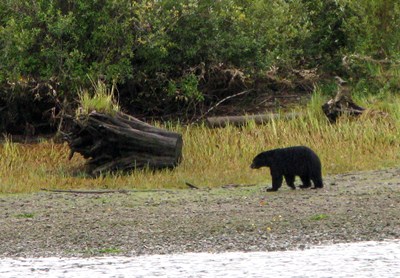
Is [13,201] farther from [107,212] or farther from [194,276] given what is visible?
[194,276]

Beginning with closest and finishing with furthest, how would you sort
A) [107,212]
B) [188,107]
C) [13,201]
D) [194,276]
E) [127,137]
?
[194,276] → [107,212] → [13,201] → [127,137] → [188,107]

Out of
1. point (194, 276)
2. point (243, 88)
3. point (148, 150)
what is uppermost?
point (243, 88)

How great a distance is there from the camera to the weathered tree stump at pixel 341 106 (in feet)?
66.8

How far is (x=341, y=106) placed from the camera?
67.2ft

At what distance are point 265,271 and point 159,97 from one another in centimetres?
1202

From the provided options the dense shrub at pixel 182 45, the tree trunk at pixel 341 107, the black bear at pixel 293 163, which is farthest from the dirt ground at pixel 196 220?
the dense shrub at pixel 182 45

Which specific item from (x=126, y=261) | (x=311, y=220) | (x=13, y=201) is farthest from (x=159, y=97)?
(x=126, y=261)

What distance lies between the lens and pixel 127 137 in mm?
17219

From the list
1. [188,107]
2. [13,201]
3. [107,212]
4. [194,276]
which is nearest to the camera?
[194,276]

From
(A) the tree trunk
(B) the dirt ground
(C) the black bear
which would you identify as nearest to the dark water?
(B) the dirt ground

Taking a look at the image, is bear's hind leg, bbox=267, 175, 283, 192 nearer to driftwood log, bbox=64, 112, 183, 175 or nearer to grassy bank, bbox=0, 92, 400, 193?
grassy bank, bbox=0, 92, 400, 193

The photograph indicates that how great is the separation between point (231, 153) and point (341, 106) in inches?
115

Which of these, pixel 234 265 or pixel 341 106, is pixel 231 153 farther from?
pixel 234 265

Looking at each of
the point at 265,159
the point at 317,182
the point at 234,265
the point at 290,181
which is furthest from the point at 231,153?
the point at 234,265
